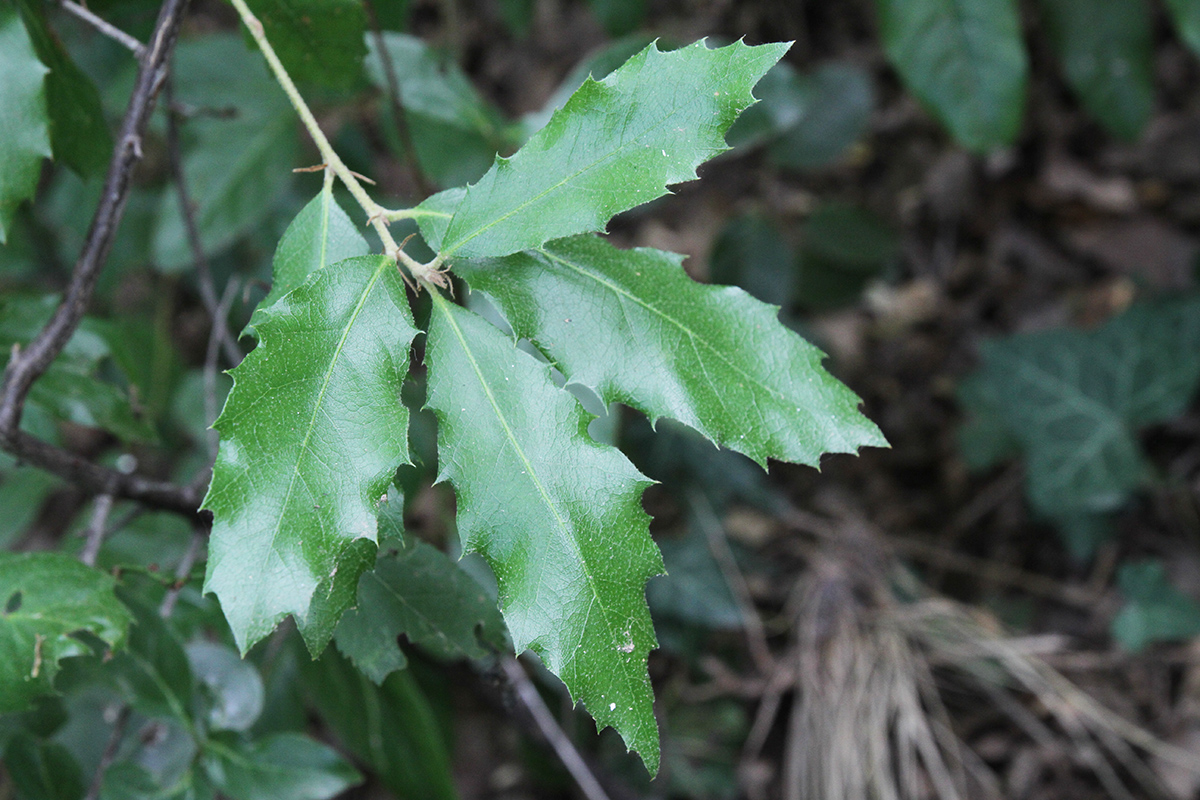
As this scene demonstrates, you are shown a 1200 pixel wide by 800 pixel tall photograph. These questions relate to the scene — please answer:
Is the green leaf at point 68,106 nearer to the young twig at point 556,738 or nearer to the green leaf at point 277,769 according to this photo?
the green leaf at point 277,769

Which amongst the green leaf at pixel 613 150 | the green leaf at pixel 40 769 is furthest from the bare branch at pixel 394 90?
the green leaf at pixel 40 769

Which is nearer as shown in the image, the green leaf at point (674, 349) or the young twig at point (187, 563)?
the green leaf at point (674, 349)

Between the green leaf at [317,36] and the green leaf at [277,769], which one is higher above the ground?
the green leaf at [317,36]

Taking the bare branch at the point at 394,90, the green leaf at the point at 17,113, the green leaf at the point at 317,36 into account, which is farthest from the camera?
the bare branch at the point at 394,90

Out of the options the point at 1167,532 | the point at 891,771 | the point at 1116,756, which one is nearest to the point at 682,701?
the point at 891,771

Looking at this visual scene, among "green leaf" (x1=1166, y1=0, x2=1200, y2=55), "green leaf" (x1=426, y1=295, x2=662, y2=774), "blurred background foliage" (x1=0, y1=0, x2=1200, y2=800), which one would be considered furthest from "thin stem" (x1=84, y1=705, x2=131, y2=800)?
"green leaf" (x1=1166, y1=0, x2=1200, y2=55)

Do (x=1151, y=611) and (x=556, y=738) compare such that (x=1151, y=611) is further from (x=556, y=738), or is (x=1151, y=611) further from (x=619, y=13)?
(x=619, y=13)
